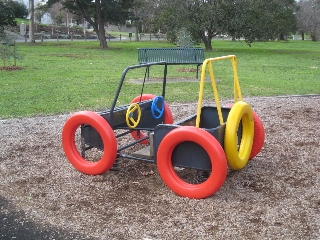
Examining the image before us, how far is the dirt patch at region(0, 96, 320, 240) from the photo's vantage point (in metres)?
3.63

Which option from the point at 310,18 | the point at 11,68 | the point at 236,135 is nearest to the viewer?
the point at 236,135

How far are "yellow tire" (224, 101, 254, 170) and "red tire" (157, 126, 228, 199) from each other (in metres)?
0.27

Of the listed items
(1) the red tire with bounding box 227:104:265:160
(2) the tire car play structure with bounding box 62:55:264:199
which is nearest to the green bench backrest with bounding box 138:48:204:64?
(2) the tire car play structure with bounding box 62:55:264:199

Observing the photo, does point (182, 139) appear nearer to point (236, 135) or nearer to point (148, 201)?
point (236, 135)

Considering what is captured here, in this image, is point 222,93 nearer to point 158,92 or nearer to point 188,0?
point 158,92

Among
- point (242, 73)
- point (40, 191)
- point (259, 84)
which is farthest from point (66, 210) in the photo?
point (242, 73)

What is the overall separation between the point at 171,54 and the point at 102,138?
9403mm

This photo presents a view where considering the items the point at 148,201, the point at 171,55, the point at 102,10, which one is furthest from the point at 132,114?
the point at 102,10

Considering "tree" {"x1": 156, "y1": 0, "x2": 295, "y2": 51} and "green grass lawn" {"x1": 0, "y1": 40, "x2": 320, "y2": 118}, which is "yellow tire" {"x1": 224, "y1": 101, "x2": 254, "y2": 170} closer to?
"green grass lawn" {"x1": 0, "y1": 40, "x2": 320, "y2": 118}

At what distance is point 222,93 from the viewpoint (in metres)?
10.2

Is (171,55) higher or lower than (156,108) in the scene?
higher

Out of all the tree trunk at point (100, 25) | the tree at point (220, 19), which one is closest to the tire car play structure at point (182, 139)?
the tree at point (220, 19)

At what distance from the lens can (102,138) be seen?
4.72 metres

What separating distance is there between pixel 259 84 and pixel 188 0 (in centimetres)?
1575
